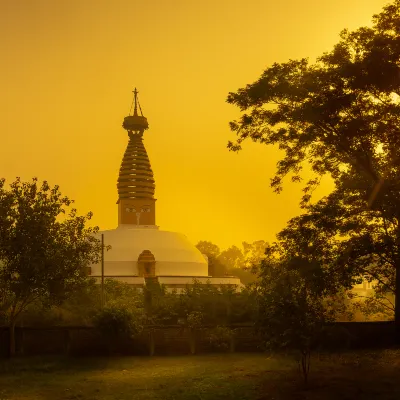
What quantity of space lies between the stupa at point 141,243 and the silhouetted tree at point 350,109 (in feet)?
119

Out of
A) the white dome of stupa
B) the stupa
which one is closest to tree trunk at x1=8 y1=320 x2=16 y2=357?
the stupa

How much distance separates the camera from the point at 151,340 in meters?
29.3

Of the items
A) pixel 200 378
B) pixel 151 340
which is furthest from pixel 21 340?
pixel 200 378

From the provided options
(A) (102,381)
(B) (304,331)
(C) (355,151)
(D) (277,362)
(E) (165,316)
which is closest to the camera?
(B) (304,331)

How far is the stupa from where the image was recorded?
63138 millimetres

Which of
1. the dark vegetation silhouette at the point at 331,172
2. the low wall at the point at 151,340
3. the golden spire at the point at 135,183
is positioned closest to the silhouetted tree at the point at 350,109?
the dark vegetation silhouette at the point at 331,172

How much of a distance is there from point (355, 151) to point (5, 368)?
54.6 feet

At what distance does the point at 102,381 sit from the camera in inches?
878

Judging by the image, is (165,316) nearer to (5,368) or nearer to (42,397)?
(5,368)

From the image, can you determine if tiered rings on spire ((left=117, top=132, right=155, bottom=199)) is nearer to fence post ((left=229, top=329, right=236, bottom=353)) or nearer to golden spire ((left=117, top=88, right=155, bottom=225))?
golden spire ((left=117, top=88, right=155, bottom=225))

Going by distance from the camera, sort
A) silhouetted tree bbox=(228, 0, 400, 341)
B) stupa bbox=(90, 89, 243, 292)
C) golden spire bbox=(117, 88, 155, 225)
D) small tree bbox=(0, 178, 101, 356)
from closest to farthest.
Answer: silhouetted tree bbox=(228, 0, 400, 341), small tree bbox=(0, 178, 101, 356), stupa bbox=(90, 89, 243, 292), golden spire bbox=(117, 88, 155, 225)

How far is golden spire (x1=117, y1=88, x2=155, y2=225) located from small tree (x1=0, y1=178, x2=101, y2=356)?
44907 millimetres

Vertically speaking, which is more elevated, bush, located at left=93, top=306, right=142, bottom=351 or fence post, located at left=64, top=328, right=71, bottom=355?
bush, located at left=93, top=306, right=142, bottom=351

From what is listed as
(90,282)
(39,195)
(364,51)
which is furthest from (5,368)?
(364,51)
